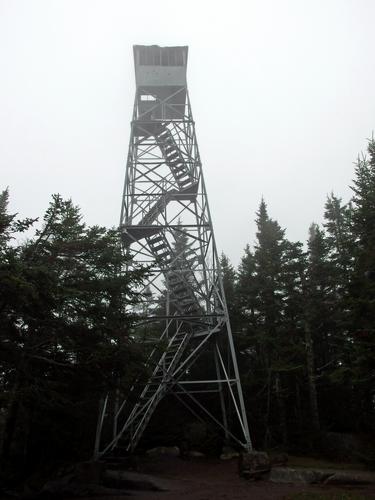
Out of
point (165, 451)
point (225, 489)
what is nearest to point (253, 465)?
point (225, 489)

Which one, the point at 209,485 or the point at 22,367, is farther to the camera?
the point at 209,485

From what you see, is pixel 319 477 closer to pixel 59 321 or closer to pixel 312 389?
pixel 312 389

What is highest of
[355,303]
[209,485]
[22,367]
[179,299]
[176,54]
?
[176,54]

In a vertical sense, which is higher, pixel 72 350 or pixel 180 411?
pixel 72 350

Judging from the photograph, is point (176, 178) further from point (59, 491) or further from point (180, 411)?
point (59, 491)

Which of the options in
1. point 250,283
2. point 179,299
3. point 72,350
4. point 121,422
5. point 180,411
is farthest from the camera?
point 250,283

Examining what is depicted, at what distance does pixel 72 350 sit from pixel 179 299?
6538 mm

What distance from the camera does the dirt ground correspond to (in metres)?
9.50

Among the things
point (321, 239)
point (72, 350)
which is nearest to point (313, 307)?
point (321, 239)

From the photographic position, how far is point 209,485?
11.3 m

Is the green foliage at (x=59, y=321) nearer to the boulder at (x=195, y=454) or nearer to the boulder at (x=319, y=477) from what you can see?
the boulder at (x=319, y=477)

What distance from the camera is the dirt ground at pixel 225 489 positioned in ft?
31.2

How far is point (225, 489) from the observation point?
1068 cm

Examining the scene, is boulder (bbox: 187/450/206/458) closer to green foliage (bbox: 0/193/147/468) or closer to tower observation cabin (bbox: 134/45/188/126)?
green foliage (bbox: 0/193/147/468)
